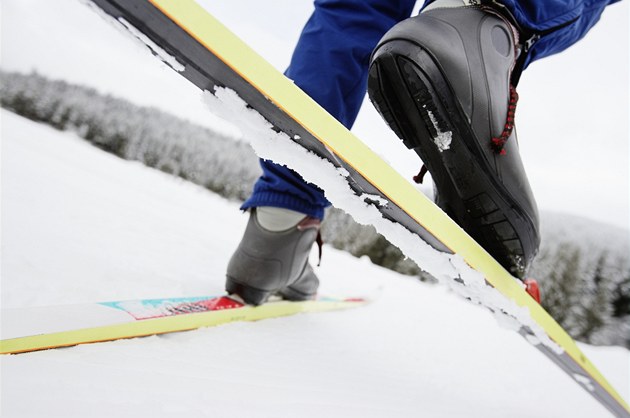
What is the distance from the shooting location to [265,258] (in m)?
0.77

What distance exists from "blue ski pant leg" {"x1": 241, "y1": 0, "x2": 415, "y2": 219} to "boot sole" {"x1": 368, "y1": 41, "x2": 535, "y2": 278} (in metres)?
0.19

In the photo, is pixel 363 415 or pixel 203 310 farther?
pixel 203 310

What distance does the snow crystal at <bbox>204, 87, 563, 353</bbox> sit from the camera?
1.40 feet

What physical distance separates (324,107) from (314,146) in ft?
0.83

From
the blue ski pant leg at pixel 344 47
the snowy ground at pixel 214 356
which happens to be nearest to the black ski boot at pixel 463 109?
the blue ski pant leg at pixel 344 47

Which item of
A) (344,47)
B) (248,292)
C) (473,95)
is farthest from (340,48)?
(248,292)

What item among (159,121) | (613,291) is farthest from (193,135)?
(613,291)

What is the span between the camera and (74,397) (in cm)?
35

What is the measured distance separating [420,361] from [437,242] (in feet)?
1.46

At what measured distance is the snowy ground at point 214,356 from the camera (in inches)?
15.6

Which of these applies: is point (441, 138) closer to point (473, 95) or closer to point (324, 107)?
point (473, 95)

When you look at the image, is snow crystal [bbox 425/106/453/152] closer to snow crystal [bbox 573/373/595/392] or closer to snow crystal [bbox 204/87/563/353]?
snow crystal [bbox 204/87/563/353]

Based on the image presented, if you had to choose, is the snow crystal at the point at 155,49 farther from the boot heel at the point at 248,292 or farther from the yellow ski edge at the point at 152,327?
the boot heel at the point at 248,292

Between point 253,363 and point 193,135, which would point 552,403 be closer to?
point 253,363
